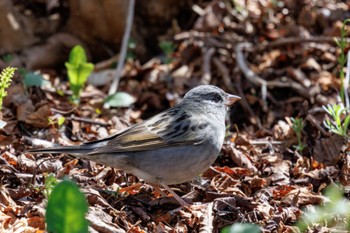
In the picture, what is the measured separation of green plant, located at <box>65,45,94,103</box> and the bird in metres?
1.28

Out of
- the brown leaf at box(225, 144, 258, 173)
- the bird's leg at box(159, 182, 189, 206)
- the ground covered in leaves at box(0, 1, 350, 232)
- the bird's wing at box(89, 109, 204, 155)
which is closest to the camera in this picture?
the ground covered in leaves at box(0, 1, 350, 232)

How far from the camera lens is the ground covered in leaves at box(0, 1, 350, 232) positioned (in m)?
4.28

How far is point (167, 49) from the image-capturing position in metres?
6.89

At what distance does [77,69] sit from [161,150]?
171cm

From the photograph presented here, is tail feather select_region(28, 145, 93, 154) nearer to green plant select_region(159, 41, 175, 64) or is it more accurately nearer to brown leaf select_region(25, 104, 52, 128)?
brown leaf select_region(25, 104, 52, 128)

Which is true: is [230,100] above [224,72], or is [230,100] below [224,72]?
above

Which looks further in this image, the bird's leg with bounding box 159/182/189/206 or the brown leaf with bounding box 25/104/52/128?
the brown leaf with bounding box 25/104/52/128

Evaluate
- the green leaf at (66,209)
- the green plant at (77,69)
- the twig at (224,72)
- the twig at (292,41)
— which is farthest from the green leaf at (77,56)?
the green leaf at (66,209)

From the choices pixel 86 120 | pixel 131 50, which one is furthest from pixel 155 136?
pixel 131 50

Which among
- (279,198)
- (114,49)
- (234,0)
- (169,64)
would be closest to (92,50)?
(114,49)

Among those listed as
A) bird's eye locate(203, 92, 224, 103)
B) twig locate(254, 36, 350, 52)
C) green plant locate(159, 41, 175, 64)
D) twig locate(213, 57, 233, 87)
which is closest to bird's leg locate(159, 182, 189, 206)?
bird's eye locate(203, 92, 224, 103)

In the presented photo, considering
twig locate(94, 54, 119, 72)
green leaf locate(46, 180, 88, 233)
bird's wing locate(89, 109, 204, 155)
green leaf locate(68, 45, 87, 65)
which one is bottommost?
twig locate(94, 54, 119, 72)

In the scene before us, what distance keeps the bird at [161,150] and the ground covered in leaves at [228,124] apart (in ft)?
0.67

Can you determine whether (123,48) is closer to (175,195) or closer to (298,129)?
(298,129)
